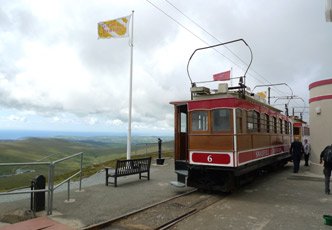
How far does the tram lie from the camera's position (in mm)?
10766

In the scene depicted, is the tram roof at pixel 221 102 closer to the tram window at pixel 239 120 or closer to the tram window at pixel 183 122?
the tram window at pixel 239 120

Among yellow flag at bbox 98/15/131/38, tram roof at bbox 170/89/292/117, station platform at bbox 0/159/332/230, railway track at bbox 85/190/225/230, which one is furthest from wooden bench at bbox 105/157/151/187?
yellow flag at bbox 98/15/131/38

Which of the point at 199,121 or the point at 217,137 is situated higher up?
the point at 199,121

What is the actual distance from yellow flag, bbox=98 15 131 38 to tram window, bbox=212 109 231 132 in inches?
306

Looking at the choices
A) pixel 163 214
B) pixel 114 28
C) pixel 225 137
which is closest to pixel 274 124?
pixel 225 137

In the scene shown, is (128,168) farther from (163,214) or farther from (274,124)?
(274,124)

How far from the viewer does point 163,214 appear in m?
8.44

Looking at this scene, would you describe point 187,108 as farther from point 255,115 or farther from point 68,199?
point 68,199

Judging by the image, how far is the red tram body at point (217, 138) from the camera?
10.8 m

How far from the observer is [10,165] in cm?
713

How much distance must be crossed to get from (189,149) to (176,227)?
169 inches

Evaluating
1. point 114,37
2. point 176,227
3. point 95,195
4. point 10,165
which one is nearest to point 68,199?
point 95,195

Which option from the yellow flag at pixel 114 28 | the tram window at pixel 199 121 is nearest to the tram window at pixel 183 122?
the tram window at pixel 199 121

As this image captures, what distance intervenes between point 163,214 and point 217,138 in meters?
3.48
